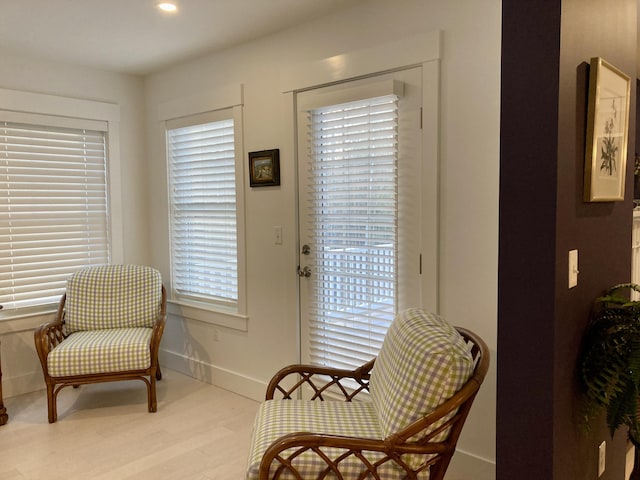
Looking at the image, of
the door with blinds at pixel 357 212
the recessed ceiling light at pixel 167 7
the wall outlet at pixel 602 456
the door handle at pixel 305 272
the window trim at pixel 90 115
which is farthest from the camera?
the window trim at pixel 90 115

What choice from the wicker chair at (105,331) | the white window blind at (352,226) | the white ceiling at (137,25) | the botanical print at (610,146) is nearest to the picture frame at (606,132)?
the botanical print at (610,146)

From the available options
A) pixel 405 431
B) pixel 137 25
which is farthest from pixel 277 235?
pixel 405 431

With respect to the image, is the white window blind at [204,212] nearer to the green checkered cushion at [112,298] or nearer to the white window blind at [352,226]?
the green checkered cushion at [112,298]

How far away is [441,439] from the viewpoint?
1.75 m

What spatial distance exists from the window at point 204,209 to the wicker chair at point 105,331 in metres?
0.31

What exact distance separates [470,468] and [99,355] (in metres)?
2.32

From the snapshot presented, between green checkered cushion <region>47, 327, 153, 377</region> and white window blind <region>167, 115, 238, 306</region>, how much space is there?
69 centimetres

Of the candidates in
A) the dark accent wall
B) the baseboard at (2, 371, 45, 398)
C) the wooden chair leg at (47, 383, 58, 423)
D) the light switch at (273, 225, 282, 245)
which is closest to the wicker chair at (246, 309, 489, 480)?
the dark accent wall

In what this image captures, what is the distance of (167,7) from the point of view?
9.29 feet

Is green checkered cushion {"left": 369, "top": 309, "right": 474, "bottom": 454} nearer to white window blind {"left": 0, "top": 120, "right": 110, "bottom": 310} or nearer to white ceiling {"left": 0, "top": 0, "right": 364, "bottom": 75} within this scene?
white ceiling {"left": 0, "top": 0, "right": 364, "bottom": 75}

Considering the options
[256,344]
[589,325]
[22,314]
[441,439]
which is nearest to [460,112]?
[589,325]

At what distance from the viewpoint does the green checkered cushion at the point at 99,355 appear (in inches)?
127

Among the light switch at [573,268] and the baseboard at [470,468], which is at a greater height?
the light switch at [573,268]

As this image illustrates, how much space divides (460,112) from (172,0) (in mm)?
1638
